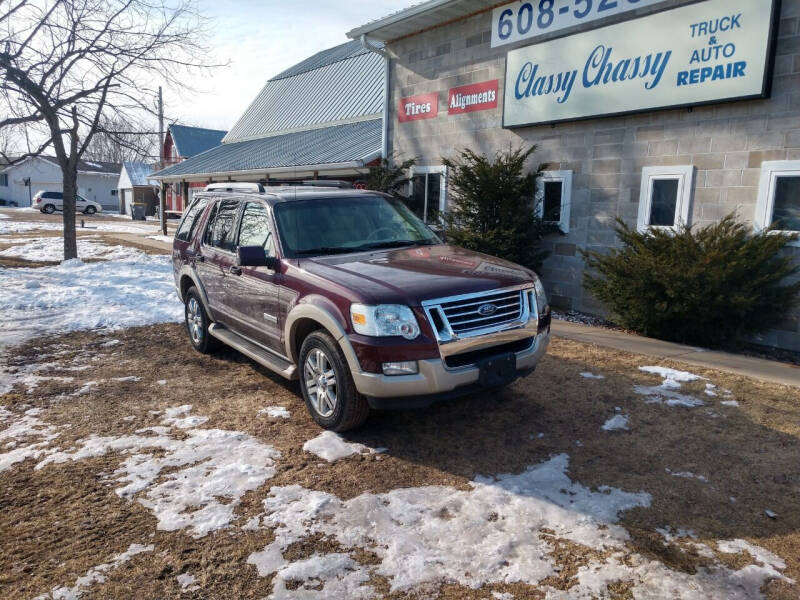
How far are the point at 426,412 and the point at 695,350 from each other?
13.7 ft

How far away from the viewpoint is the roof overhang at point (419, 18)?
10938 mm

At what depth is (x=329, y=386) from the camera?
4.61 m

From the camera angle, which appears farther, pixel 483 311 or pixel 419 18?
pixel 419 18

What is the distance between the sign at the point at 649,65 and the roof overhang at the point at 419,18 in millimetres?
1299

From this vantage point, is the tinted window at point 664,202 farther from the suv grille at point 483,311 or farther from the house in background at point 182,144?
the house in background at point 182,144

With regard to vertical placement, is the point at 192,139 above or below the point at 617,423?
above

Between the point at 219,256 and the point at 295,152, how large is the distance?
13.8 m

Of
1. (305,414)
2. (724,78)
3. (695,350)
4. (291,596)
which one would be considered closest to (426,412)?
(305,414)

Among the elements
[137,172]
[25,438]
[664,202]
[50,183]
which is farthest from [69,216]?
[50,183]

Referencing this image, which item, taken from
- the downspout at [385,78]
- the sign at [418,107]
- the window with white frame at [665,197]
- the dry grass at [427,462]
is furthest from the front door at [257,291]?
the downspout at [385,78]

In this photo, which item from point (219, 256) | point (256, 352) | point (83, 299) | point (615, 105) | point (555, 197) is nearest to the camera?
point (256, 352)

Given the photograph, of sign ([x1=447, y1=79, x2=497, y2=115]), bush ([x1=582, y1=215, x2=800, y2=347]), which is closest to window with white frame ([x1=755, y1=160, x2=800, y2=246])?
bush ([x1=582, y1=215, x2=800, y2=347])

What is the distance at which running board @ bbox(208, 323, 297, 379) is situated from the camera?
502 cm

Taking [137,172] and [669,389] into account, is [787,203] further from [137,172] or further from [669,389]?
[137,172]
